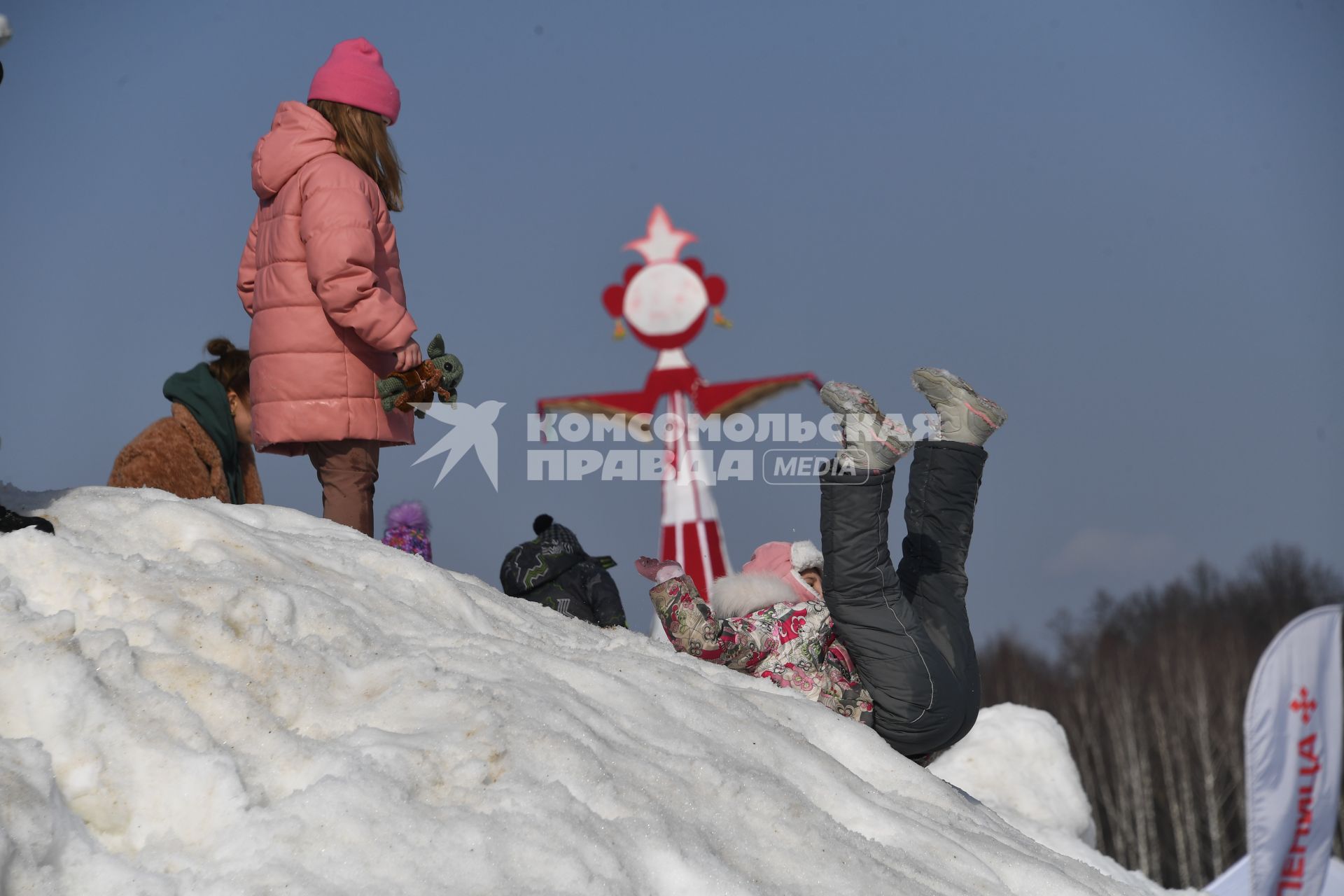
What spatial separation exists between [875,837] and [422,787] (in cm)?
103

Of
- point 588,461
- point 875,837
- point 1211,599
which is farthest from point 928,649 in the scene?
point 1211,599

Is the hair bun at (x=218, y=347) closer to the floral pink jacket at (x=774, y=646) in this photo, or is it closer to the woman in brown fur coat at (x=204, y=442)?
the woman in brown fur coat at (x=204, y=442)

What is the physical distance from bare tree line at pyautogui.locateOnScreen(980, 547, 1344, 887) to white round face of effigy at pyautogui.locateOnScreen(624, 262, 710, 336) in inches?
671

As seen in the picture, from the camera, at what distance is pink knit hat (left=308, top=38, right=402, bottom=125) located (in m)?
4.72

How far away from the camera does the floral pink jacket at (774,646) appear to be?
153 inches

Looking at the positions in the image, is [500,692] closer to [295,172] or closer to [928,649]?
[928,649]

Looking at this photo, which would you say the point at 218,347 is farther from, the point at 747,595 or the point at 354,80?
the point at 747,595

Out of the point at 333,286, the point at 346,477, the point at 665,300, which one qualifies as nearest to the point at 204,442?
the point at 346,477

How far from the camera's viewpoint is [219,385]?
5.28m

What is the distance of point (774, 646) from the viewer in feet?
13.3

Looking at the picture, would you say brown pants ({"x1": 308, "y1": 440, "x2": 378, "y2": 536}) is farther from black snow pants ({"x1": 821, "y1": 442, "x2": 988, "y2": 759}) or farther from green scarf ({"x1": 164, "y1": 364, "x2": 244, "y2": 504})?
black snow pants ({"x1": 821, "y1": 442, "x2": 988, "y2": 759})

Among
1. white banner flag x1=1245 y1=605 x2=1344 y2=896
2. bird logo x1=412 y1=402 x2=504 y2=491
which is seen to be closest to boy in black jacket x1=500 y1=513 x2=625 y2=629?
bird logo x1=412 y1=402 x2=504 y2=491

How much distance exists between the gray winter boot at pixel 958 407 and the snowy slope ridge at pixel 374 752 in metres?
1.17

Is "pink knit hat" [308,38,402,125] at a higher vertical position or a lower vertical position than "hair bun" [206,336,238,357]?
higher
